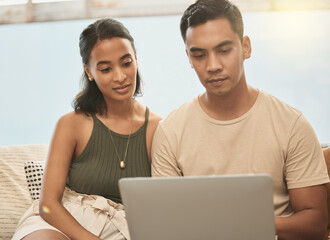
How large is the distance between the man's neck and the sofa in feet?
1.69

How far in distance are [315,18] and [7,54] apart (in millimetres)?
2119

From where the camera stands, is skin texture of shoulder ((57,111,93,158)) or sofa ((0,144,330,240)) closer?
skin texture of shoulder ((57,111,93,158))

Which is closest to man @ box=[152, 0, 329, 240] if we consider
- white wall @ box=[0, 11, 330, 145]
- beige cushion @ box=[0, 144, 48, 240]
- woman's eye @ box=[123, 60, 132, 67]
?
woman's eye @ box=[123, 60, 132, 67]

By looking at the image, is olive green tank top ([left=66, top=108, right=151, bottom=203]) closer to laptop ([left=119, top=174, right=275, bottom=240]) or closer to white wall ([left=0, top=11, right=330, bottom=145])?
laptop ([left=119, top=174, right=275, bottom=240])

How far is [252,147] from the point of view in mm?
1702

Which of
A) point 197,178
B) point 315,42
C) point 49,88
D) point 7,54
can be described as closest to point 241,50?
point 197,178

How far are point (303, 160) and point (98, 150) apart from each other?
2.76 feet

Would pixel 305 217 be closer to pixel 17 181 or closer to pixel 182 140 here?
pixel 182 140

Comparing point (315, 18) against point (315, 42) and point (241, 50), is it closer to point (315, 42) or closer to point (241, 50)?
point (315, 42)

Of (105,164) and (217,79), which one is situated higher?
(217,79)

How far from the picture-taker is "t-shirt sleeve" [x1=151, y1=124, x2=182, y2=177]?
1795 mm

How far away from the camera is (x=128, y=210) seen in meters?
1.18

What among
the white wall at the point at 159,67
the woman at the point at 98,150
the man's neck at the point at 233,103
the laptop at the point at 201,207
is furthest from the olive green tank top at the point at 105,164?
the white wall at the point at 159,67

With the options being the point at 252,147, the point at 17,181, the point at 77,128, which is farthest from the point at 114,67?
the point at 17,181
